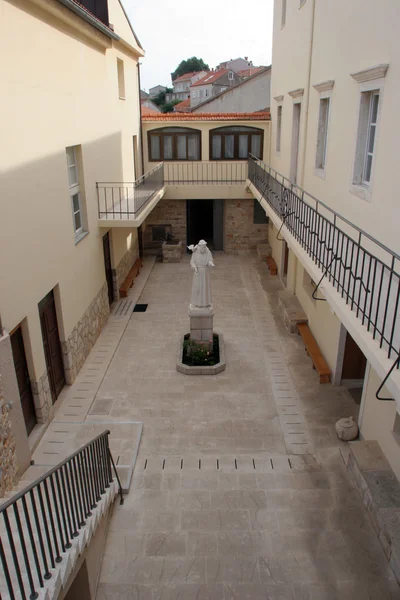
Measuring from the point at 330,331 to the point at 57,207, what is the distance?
248 inches

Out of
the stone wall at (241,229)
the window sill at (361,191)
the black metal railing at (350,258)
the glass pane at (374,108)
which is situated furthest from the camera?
the stone wall at (241,229)

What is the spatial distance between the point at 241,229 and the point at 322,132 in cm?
993

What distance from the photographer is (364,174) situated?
7801 millimetres

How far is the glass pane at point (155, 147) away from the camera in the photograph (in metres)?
18.9

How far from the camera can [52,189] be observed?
28.6 feet

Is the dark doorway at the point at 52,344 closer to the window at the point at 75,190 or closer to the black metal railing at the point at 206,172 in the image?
the window at the point at 75,190

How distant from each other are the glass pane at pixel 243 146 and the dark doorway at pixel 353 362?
11917mm

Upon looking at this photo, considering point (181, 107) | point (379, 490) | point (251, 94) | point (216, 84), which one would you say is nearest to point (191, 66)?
point (216, 84)

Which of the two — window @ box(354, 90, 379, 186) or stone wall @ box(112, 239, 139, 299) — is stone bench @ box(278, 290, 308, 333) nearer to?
window @ box(354, 90, 379, 186)

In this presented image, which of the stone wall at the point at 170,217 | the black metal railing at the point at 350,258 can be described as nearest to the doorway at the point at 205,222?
the stone wall at the point at 170,217

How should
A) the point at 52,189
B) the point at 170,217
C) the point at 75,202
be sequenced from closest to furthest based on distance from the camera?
the point at 52,189, the point at 75,202, the point at 170,217

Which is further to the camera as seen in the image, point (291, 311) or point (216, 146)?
point (216, 146)

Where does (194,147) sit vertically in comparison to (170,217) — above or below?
above

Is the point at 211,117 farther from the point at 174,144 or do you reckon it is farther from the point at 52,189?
the point at 52,189
